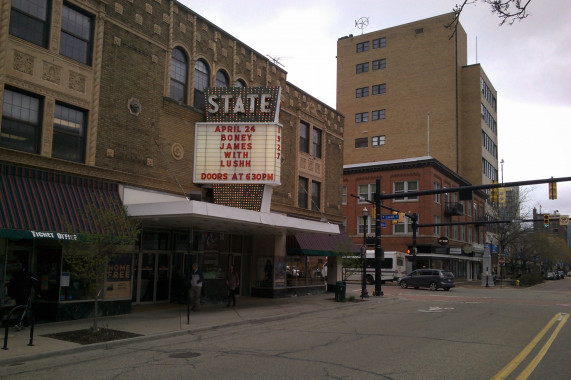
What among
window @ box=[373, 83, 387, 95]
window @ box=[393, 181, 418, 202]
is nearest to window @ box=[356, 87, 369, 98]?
window @ box=[373, 83, 387, 95]

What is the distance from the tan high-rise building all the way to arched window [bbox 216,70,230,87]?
148 feet

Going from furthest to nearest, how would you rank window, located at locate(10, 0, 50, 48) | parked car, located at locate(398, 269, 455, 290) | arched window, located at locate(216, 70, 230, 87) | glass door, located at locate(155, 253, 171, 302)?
1. parked car, located at locate(398, 269, 455, 290)
2. arched window, located at locate(216, 70, 230, 87)
3. glass door, located at locate(155, 253, 171, 302)
4. window, located at locate(10, 0, 50, 48)

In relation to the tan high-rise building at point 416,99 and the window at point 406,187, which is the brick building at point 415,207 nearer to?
the window at point 406,187

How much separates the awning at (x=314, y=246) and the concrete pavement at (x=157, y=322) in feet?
9.08

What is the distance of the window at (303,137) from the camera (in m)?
27.5

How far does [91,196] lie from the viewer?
15.2m

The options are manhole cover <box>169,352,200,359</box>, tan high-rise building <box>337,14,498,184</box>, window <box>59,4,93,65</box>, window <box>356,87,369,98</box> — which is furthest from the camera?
window <box>356,87,369,98</box>

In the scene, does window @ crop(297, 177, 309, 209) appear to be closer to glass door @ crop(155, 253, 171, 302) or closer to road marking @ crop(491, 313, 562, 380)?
glass door @ crop(155, 253, 171, 302)

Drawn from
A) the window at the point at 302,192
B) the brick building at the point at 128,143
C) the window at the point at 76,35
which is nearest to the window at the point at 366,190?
the window at the point at 302,192

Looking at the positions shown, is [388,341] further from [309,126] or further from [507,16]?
[309,126]

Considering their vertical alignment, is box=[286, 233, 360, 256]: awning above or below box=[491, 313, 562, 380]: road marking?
above

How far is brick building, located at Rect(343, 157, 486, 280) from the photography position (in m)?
51.2

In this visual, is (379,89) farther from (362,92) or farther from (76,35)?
(76,35)

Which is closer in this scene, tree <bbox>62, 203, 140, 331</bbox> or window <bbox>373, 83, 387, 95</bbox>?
tree <bbox>62, 203, 140, 331</bbox>
